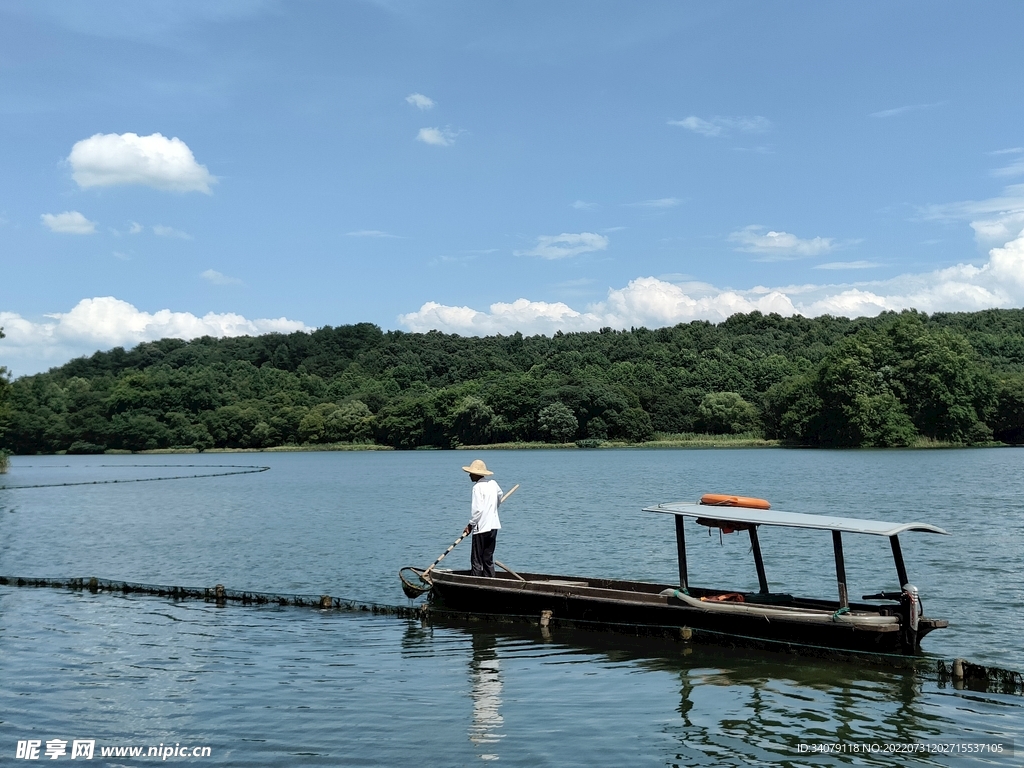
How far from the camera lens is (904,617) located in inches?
522

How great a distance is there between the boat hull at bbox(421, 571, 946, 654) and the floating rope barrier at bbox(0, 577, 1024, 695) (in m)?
0.03

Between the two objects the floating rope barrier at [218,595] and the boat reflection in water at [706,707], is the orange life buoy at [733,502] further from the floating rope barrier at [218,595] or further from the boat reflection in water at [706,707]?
the floating rope barrier at [218,595]

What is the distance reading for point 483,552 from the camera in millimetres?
17609

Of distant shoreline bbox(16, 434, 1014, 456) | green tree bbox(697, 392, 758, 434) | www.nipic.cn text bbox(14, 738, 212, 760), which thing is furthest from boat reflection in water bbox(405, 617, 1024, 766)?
green tree bbox(697, 392, 758, 434)

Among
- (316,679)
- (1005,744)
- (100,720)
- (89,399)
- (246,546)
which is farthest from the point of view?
(89,399)

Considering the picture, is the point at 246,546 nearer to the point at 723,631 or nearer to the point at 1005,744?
the point at 723,631

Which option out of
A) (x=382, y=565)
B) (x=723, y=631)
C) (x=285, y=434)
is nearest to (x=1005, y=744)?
(x=723, y=631)

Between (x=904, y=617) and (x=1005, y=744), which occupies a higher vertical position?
(x=904, y=617)

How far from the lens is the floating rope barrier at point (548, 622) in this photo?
1254cm

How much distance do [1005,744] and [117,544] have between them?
94.0 feet

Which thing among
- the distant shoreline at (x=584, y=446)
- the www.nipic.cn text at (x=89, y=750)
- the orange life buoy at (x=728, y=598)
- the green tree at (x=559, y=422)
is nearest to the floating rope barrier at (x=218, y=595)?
the orange life buoy at (x=728, y=598)

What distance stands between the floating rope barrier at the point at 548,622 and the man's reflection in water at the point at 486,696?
1.30 metres

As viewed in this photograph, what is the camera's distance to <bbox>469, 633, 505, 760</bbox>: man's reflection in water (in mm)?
10789

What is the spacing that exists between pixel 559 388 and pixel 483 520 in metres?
117
